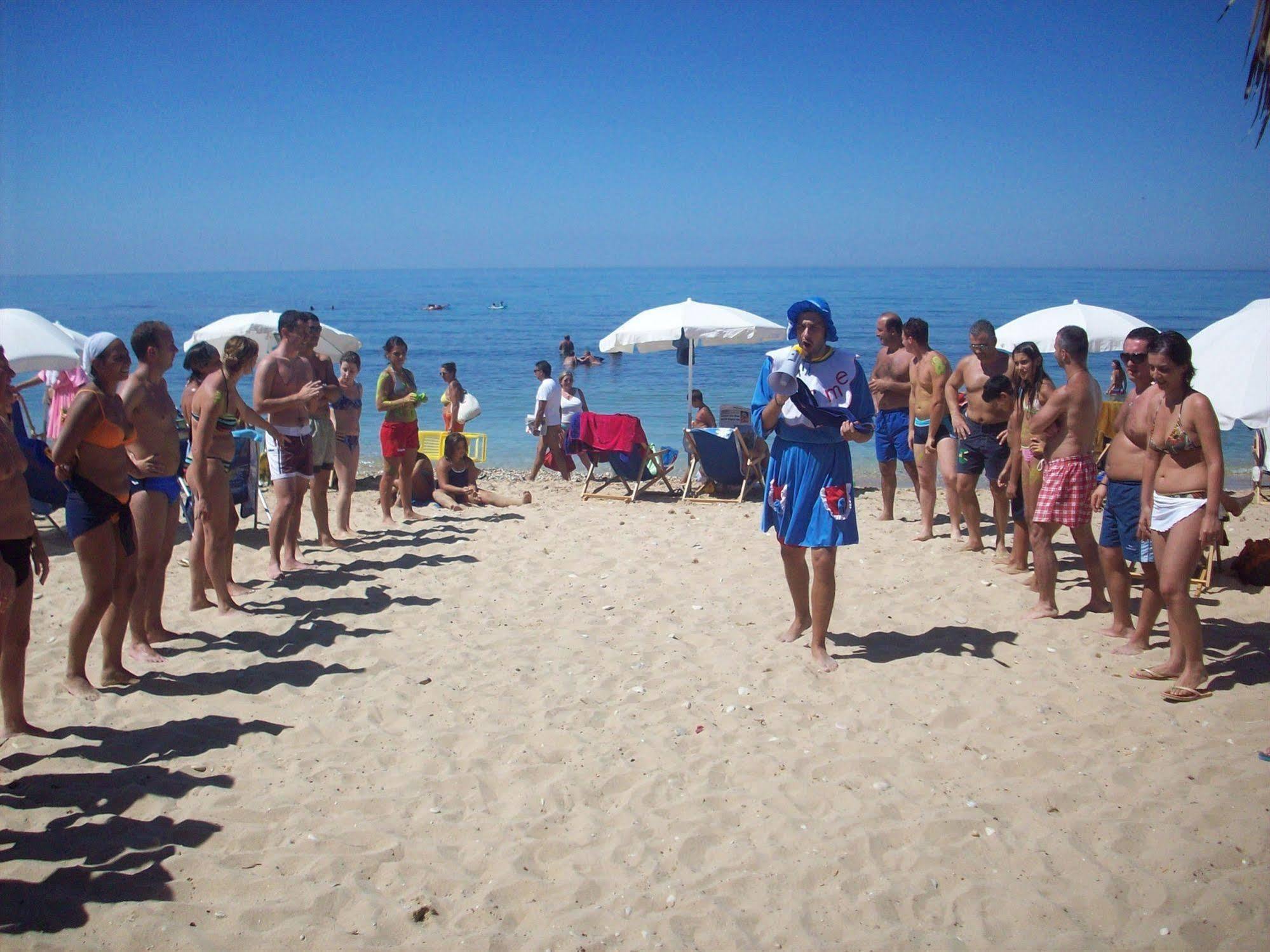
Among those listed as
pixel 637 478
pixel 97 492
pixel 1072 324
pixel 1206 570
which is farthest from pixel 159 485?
pixel 1072 324

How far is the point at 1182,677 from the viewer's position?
4.14 m

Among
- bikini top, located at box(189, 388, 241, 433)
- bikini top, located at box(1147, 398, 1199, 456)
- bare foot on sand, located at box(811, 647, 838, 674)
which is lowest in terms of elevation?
bare foot on sand, located at box(811, 647, 838, 674)

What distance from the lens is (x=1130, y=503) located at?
460cm

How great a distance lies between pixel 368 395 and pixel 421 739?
1800cm

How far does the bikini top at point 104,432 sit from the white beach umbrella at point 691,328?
289 inches

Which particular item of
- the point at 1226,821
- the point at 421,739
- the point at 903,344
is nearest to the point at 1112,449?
the point at 1226,821

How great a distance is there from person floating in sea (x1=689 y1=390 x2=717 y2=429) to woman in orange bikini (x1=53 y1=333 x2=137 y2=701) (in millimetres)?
7977

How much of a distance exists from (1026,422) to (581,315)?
4775 centimetres

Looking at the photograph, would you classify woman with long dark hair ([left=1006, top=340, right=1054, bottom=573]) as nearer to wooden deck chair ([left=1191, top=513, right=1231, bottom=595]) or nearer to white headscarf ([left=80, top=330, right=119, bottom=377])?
wooden deck chair ([left=1191, top=513, right=1231, bottom=595])

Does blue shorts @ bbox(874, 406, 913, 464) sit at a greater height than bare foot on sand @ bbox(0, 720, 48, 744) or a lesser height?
greater

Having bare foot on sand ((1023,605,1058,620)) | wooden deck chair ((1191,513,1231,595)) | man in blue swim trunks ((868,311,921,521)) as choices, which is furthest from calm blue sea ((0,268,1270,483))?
bare foot on sand ((1023,605,1058,620))

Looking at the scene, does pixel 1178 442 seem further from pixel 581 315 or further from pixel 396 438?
pixel 581 315

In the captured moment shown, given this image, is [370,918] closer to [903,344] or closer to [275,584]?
[275,584]

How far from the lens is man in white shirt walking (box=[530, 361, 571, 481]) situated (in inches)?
464
